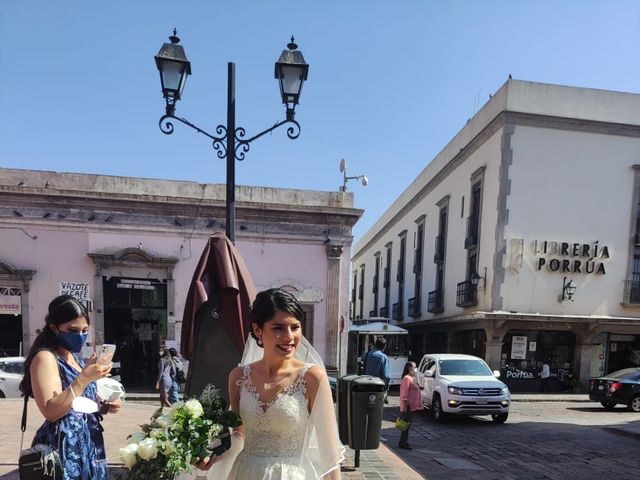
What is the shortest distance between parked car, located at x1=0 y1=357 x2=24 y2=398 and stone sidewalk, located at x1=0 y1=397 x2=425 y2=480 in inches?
111

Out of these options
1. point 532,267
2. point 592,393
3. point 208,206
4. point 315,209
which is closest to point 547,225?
point 532,267

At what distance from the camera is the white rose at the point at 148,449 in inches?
72.9

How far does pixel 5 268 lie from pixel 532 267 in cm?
1930

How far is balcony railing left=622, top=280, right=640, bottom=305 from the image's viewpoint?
1852 cm

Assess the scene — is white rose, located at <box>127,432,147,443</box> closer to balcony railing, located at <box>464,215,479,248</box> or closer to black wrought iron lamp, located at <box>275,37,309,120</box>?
black wrought iron lamp, located at <box>275,37,309,120</box>

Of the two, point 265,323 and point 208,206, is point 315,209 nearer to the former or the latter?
point 208,206

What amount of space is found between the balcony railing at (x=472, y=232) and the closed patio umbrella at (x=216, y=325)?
1834 centimetres

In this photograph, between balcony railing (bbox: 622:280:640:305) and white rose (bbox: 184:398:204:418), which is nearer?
white rose (bbox: 184:398:204:418)

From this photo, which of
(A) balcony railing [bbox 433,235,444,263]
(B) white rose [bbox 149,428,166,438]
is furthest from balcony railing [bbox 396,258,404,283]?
(B) white rose [bbox 149,428,166,438]

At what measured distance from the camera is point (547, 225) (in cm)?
1828

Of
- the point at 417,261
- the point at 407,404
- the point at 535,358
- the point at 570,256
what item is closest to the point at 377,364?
the point at 407,404

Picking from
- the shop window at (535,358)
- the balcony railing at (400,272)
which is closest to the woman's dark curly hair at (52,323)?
the shop window at (535,358)

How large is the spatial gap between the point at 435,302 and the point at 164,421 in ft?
79.0

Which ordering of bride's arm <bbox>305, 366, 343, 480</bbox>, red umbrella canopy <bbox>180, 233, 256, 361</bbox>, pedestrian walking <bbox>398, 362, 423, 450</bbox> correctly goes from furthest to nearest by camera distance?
pedestrian walking <bbox>398, 362, 423, 450</bbox> → red umbrella canopy <bbox>180, 233, 256, 361</bbox> → bride's arm <bbox>305, 366, 343, 480</bbox>
